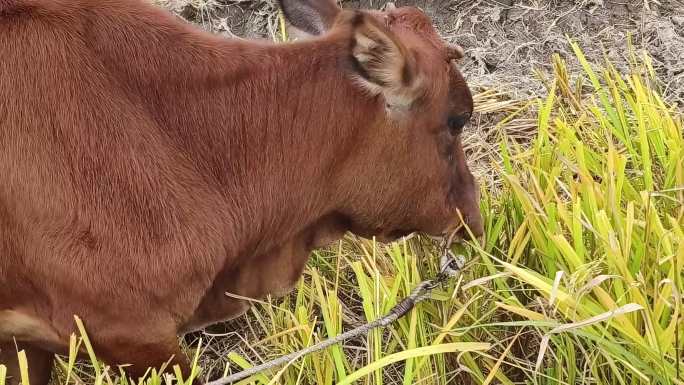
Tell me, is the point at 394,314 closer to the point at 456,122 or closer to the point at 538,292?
the point at 538,292

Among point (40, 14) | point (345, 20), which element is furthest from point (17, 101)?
point (345, 20)

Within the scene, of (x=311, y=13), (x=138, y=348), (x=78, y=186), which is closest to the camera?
(x=78, y=186)

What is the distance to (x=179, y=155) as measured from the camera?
2.22 meters

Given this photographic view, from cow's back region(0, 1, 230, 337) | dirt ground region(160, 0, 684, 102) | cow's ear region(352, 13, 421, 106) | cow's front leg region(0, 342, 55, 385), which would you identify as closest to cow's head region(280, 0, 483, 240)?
cow's ear region(352, 13, 421, 106)

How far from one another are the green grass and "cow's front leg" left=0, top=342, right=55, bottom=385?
0.28 feet

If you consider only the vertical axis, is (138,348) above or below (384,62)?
below

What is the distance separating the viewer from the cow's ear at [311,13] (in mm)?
2598

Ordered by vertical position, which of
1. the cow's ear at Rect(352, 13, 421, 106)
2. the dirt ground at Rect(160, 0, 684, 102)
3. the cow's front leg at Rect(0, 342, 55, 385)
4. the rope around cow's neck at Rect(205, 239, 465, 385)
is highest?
the cow's ear at Rect(352, 13, 421, 106)

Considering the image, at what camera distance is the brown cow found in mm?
2090

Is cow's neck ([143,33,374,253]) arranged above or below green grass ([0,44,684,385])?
above

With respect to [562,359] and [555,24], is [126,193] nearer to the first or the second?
[562,359]

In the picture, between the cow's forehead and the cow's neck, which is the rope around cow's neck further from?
the cow's forehead

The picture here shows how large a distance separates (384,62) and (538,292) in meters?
0.79

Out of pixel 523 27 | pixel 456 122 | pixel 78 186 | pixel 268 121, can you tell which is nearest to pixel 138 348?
pixel 78 186
